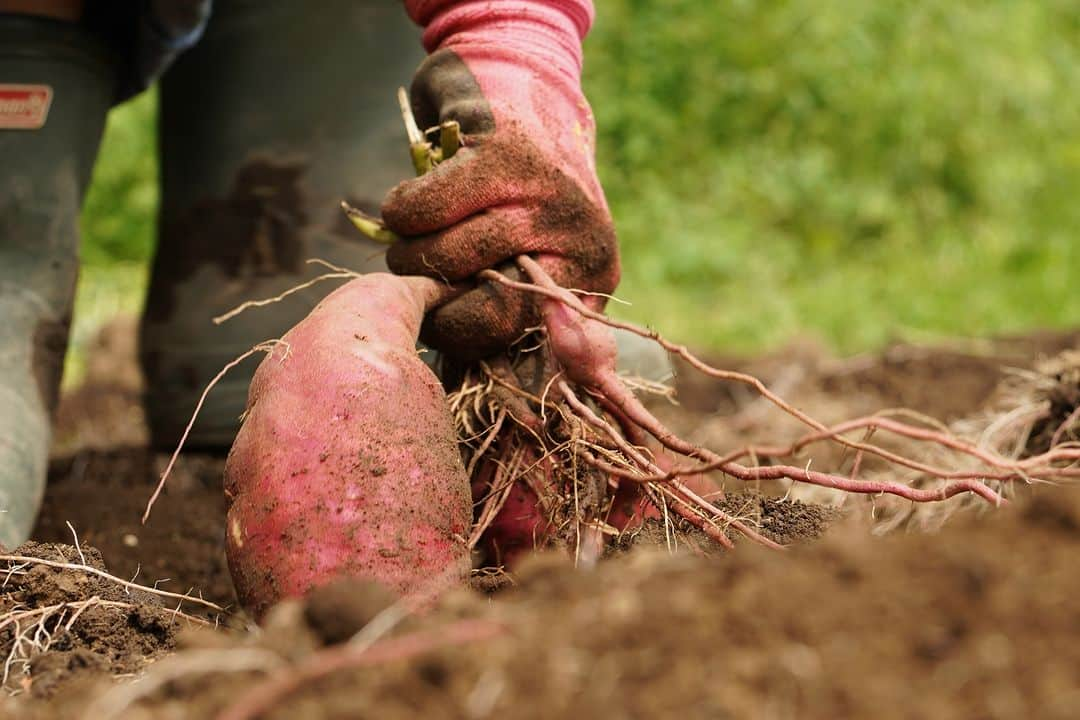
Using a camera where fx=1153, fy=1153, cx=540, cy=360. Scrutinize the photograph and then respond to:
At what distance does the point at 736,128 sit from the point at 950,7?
44.0 inches

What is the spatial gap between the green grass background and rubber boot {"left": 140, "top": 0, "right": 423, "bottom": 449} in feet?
6.52

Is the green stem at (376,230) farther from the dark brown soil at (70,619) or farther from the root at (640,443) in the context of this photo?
the dark brown soil at (70,619)

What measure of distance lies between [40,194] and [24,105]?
0.16m

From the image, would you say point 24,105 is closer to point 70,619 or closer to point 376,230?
point 376,230

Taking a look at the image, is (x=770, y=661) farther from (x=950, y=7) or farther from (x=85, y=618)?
(x=950, y=7)

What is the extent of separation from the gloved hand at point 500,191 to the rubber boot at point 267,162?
899 mm

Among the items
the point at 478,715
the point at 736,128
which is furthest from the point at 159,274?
the point at 736,128

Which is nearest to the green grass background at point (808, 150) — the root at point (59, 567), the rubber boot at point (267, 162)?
the rubber boot at point (267, 162)

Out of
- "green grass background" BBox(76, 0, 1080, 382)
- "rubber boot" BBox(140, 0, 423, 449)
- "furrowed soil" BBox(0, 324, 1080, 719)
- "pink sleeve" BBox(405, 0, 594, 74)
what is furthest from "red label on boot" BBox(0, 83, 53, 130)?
"green grass background" BBox(76, 0, 1080, 382)

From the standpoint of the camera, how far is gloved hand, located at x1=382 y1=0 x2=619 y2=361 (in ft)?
4.84

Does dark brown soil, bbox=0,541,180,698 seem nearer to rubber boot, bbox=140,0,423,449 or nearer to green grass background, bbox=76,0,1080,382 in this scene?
rubber boot, bbox=140,0,423,449

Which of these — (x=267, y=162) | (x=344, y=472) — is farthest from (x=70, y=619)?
(x=267, y=162)

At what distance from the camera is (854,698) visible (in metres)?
0.71

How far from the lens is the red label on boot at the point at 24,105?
6.57 ft
